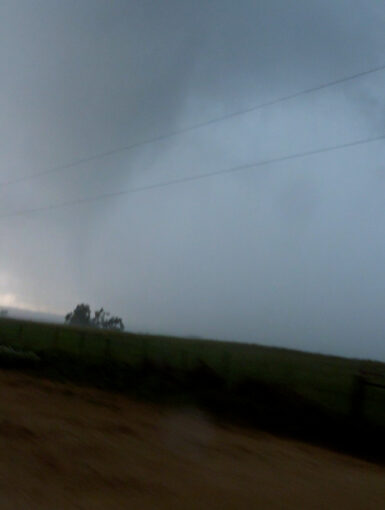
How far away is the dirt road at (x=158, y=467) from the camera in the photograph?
261 inches

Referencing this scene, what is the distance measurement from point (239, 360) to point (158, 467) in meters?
8.02

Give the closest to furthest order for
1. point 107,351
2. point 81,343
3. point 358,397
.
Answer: point 358,397, point 107,351, point 81,343

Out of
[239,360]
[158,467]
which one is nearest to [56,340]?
[239,360]

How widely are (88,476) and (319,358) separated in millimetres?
9445

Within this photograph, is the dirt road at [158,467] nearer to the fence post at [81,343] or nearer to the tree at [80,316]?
the fence post at [81,343]

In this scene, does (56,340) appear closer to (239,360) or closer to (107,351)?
(107,351)

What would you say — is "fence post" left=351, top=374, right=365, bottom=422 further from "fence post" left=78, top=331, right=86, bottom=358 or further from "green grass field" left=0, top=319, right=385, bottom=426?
"fence post" left=78, top=331, right=86, bottom=358

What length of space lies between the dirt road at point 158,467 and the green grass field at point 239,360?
1697 millimetres

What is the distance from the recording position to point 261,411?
14219 mm

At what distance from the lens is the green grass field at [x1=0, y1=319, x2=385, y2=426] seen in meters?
12.6

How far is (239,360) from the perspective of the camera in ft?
52.7

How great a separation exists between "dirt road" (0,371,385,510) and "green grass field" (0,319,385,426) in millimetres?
1697

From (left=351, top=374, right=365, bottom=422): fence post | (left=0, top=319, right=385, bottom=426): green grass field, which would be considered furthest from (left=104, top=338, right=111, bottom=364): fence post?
(left=351, top=374, right=365, bottom=422): fence post

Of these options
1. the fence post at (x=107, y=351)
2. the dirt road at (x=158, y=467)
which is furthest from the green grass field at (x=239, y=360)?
the dirt road at (x=158, y=467)
